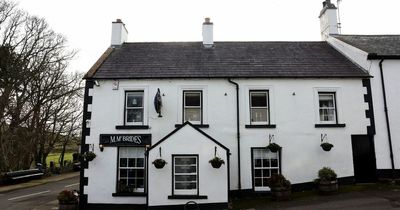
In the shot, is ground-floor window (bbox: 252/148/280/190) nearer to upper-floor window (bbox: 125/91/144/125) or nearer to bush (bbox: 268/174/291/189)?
bush (bbox: 268/174/291/189)

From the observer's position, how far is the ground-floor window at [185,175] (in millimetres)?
12336

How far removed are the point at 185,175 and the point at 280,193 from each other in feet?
13.3

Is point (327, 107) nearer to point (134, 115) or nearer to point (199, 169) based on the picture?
point (199, 169)

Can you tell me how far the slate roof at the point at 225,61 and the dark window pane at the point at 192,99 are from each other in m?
0.92

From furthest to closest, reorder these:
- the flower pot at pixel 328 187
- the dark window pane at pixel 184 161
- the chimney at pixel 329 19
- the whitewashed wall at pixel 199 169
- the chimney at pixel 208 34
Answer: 1. the chimney at pixel 329 19
2. the chimney at pixel 208 34
3. the flower pot at pixel 328 187
4. the dark window pane at pixel 184 161
5. the whitewashed wall at pixel 199 169

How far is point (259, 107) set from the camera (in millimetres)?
Result: 14586

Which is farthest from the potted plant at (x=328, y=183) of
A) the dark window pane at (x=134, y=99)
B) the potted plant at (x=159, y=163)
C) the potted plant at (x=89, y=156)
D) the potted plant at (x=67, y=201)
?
the potted plant at (x=67, y=201)

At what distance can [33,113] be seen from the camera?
27969mm

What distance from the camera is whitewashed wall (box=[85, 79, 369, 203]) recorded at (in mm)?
13922

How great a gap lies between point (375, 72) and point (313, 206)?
7871 millimetres

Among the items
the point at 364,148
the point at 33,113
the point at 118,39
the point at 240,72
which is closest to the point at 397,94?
the point at 364,148

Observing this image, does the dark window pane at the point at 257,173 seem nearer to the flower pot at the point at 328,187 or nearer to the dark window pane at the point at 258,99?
the flower pot at the point at 328,187

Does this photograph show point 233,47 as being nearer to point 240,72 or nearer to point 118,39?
point 240,72

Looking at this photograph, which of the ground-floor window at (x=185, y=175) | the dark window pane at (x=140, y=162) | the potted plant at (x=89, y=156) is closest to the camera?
the ground-floor window at (x=185, y=175)
